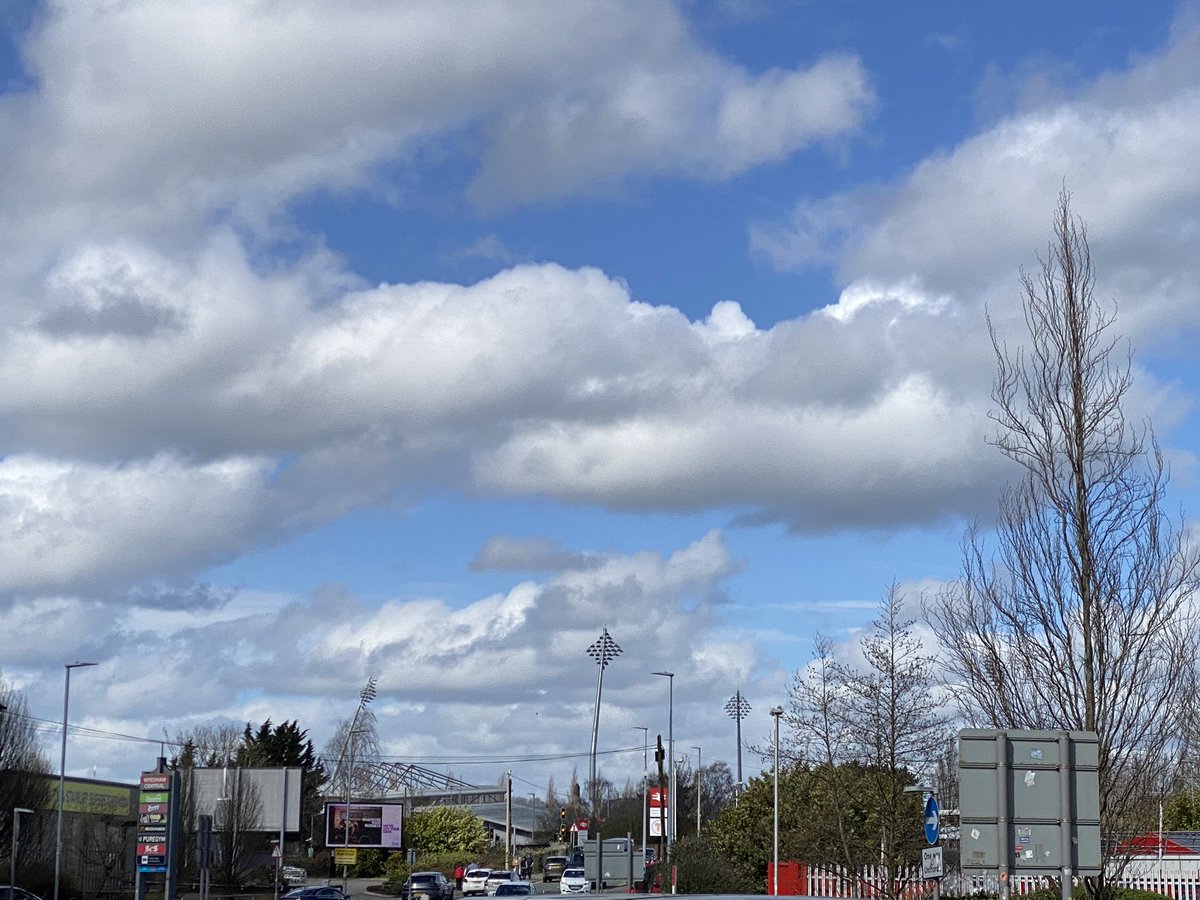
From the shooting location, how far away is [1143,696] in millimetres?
18906

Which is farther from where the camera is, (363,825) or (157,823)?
(363,825)

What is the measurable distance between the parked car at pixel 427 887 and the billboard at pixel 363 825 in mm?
17726

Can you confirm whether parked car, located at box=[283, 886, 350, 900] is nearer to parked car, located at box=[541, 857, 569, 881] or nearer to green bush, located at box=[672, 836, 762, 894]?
green bush, located at box=[672, 836, 762, 894]

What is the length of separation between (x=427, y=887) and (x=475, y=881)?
15.4 meters

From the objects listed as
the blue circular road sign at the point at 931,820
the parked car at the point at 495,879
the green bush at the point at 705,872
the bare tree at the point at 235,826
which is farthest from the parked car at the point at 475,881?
the blue circular road sign at the point at 931,820

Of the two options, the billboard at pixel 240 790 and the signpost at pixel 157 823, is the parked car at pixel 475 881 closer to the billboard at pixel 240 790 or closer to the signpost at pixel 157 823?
the billboard at pixel 240 790

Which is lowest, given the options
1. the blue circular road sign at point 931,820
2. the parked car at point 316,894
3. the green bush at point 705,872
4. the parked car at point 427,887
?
the parked car at point 427,887

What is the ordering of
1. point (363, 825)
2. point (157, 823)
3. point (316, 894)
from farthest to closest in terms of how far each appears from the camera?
1. point (363, 825)
2. point (316, 894)
3. point (157, 823)

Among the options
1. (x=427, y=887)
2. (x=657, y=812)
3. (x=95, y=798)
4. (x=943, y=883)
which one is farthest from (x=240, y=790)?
(x=943, y=883)

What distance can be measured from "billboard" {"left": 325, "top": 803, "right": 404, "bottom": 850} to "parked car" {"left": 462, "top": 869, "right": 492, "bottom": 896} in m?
6.47

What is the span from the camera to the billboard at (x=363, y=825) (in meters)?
85.1

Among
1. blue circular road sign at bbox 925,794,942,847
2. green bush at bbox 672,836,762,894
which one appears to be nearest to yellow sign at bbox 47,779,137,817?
green bush at bbox 672,836,762,894

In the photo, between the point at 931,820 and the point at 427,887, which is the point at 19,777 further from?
the point at 931,820

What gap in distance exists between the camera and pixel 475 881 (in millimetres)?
81000
